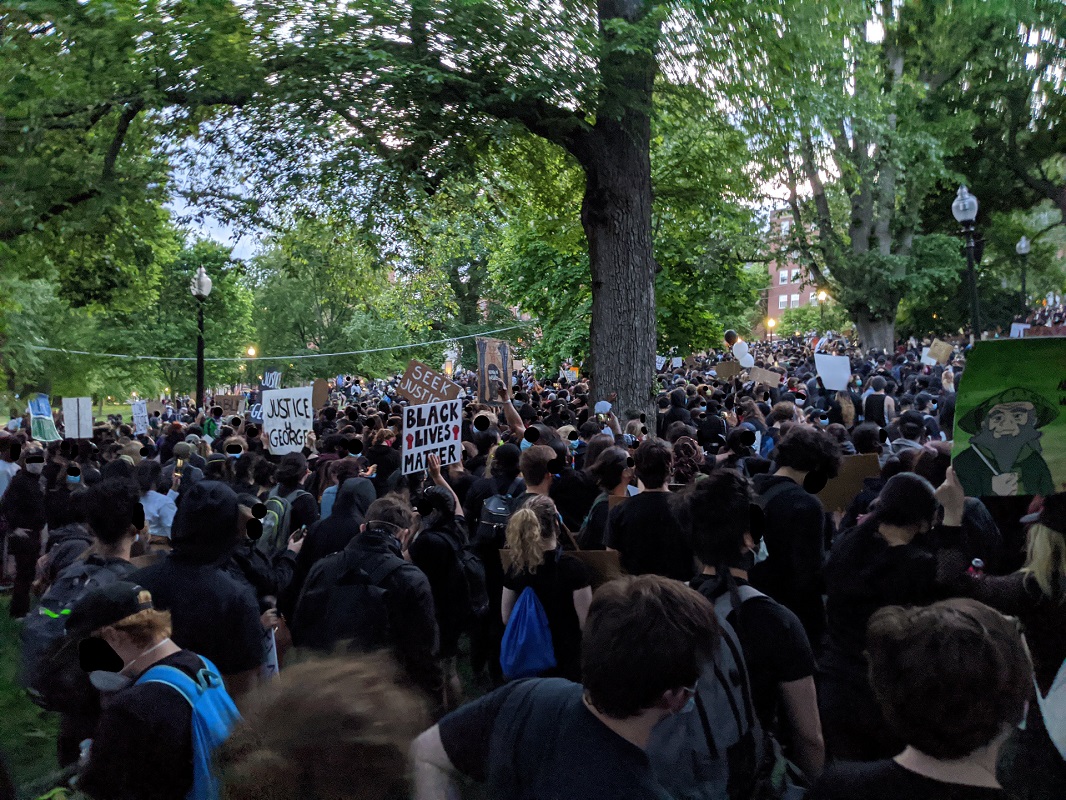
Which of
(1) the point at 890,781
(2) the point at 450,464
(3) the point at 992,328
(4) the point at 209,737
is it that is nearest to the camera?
(1) the point at 890,781

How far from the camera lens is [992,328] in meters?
55.3

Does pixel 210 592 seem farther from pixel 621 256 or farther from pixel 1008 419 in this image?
pixel 621 256

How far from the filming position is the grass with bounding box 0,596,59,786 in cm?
553

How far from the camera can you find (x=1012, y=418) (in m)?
4.03

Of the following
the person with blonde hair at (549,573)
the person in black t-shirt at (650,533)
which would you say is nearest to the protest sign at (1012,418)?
the person in black t-shirt at (650,533)

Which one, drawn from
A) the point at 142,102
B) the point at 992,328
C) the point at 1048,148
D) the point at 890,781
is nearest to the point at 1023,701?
the point at 890,781

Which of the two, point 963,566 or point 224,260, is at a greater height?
point 224,260

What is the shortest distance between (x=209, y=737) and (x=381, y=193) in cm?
997

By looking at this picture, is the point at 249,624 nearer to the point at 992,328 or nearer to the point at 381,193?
the point at 381,193

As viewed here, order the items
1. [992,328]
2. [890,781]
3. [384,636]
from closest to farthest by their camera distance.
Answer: [890,781] < [384,636] < [992,328]

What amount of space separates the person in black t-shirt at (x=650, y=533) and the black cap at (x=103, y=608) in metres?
2.77

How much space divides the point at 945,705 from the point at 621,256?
10.7 metres

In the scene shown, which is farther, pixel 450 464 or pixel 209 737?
pixel 450 464

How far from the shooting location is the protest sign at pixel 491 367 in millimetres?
14672
